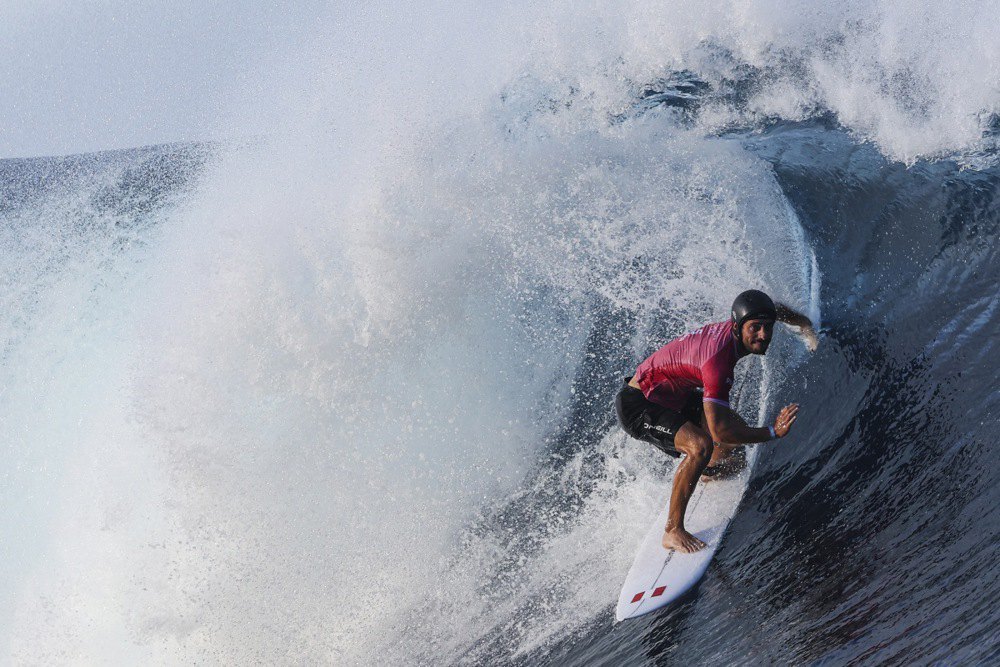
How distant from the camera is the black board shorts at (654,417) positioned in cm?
440

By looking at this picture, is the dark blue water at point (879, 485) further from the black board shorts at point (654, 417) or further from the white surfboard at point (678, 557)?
the black board shorts at point (654, 417)

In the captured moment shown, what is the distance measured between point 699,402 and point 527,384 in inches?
66.4

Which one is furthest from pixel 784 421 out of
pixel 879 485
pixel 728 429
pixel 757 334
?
pixel 879 485

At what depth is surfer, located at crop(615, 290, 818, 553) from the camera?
3.88 m

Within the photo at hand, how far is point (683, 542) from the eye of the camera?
4.30 m

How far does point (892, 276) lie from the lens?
18.1 feet

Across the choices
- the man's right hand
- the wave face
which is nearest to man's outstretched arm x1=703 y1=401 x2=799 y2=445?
the man's right hand

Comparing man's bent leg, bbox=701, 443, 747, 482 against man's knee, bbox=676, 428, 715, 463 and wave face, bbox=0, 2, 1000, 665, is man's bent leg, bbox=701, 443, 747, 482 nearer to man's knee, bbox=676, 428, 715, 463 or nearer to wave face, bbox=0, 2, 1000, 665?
wave face, bbox=0, 2, 1000, 665

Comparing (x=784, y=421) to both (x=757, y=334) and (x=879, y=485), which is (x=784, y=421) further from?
(x=879, y=485)

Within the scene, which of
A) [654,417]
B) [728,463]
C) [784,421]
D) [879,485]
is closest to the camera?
[784,421]

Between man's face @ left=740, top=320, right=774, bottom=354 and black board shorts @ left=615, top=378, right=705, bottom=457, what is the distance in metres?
0.65

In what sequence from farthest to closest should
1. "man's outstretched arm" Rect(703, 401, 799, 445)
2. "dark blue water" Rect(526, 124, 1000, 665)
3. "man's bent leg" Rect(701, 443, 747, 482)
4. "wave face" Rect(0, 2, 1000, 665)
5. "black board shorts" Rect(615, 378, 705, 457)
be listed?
"man's bent leg" Rect(701, 443, 747, 482), "black board shorts" Rect(615, 378, 705, 457), "wave face" Rect(0, 2, 1000, 665), "man's outstretched arm" Rect(703, 401, 799, 445), "dark blue water" Rect(526, 124, 1000, 665)

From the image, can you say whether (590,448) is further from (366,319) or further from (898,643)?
(898,643)

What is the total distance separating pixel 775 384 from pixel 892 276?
4.09 ft
